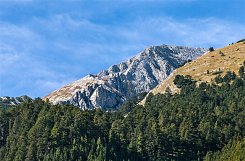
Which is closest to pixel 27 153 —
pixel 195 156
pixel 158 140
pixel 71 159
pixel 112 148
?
pixel 71 159

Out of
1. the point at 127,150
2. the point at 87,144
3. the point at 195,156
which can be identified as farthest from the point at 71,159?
the point at 195,156

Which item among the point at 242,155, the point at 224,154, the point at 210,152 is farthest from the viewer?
the point at 210,152

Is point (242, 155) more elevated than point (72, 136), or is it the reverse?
point (72, 136)

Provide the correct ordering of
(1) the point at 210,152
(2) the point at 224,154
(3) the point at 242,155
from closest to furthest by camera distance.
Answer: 1. (3) the point at 242,155
2. (2) the point at 224,154
3. (1) the point at 210,152

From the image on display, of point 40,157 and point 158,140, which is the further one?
point 158,140

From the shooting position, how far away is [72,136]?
197 metres

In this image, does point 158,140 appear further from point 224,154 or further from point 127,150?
point 224,154

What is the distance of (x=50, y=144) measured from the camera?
19338 centimetres

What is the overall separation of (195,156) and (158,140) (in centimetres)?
→ 1470

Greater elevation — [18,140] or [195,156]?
[18,140]

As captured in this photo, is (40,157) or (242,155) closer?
(242,155)

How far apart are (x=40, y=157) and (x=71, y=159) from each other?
12.3 meters

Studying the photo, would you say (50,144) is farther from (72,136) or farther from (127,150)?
(127,150)

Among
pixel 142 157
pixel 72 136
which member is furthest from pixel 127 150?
pixel 72 136
